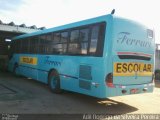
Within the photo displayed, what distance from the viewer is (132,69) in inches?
325

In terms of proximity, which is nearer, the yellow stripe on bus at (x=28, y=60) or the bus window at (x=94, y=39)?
the bus window at (x=94, y=39)

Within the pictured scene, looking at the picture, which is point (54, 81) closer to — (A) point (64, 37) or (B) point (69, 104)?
(A) point (64, 37)

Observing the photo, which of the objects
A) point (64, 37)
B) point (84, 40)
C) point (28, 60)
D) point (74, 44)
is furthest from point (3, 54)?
point (84, 40)

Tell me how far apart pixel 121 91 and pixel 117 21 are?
2.26 m

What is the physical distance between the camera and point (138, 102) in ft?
31.8

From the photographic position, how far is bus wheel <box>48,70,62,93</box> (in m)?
10.6

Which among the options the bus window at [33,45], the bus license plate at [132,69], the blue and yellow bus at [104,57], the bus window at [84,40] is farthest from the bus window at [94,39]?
the bus window at [33,45]

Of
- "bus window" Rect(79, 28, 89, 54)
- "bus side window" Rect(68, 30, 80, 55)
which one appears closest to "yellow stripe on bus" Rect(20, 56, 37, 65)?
"bus side window" Rect(68, 30, 80, 55)

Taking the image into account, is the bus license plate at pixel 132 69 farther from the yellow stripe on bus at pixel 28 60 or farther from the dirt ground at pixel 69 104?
Answer: the yellow stripe on bus at pixel 28 60

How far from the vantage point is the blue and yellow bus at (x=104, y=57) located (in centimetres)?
771

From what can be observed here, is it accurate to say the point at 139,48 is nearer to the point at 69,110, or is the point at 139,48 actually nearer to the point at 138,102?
the point at 138,102

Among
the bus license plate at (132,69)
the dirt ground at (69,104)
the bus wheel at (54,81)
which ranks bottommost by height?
the dirt ground at (69,104)

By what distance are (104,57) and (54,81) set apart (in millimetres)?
3921

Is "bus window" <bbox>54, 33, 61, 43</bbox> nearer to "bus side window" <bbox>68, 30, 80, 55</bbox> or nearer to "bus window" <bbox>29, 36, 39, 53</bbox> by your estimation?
"bus side window" <bbox>68, 30, 80, 55</bbox>
